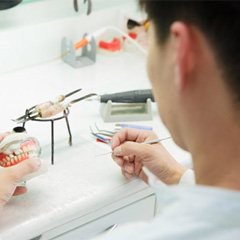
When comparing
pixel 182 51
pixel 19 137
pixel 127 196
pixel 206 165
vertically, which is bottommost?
pixel 127 196

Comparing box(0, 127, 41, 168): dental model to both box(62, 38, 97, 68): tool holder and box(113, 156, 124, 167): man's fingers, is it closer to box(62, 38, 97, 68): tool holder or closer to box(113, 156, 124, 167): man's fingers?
box(113, 156, 124, 167): man's fingers

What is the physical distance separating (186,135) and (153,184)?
0.40m

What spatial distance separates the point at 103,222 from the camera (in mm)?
974

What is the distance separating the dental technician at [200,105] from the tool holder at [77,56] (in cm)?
86

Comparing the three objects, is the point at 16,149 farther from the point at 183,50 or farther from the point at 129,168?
the point at 183,50

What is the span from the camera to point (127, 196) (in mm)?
985

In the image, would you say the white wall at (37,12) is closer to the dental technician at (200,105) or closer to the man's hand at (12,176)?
the man's hand at (12,176)

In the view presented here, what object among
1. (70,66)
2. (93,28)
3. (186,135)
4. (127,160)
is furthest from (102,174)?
(93,28)

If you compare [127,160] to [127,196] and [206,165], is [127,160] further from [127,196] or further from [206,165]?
[206,165]

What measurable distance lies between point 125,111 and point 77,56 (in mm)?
398

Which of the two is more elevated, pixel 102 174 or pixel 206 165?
pixel 206 165

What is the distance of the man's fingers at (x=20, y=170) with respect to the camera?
86 centimetres

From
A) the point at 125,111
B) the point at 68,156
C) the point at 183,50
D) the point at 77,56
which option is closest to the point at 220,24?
the point at 183,50

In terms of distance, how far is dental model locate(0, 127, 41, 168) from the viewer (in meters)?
0.91
